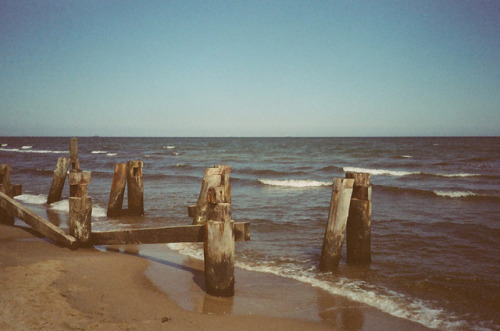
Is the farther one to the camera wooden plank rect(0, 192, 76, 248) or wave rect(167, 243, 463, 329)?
wooden plank rect(0, 192, 76, 248)

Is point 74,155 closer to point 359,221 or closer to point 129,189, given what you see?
point 129,189

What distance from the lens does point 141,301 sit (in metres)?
4.76

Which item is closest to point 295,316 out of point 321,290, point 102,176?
point 321,290

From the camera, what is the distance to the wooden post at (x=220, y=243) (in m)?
4.70

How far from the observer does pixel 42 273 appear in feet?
17.3

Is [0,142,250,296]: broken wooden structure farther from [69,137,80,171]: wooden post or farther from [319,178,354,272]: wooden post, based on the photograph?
[319,178,354,272]: wooden post

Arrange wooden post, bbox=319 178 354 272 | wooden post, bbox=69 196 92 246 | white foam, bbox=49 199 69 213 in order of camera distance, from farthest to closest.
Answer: white foam, bbox=49 199 69 213, wooden post, bbox=69 196 92 246, wooden post, bbox=319 178 354 272

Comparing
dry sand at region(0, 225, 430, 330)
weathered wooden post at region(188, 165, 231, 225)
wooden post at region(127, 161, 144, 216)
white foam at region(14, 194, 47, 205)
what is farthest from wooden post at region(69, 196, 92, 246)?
white foam at region(14, 194, 47, 205)

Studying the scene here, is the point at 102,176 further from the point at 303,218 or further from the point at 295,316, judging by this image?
the point at 295,316

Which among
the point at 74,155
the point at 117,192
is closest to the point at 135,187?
the point at 117,192

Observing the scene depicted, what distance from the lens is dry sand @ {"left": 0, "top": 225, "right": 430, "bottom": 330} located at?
401 centimetres

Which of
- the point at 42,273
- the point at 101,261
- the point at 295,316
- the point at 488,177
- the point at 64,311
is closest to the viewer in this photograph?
the point at 64,311

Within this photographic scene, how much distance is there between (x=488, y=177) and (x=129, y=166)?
2128cm

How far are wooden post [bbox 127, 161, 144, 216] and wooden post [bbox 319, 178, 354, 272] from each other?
22.1 feet
